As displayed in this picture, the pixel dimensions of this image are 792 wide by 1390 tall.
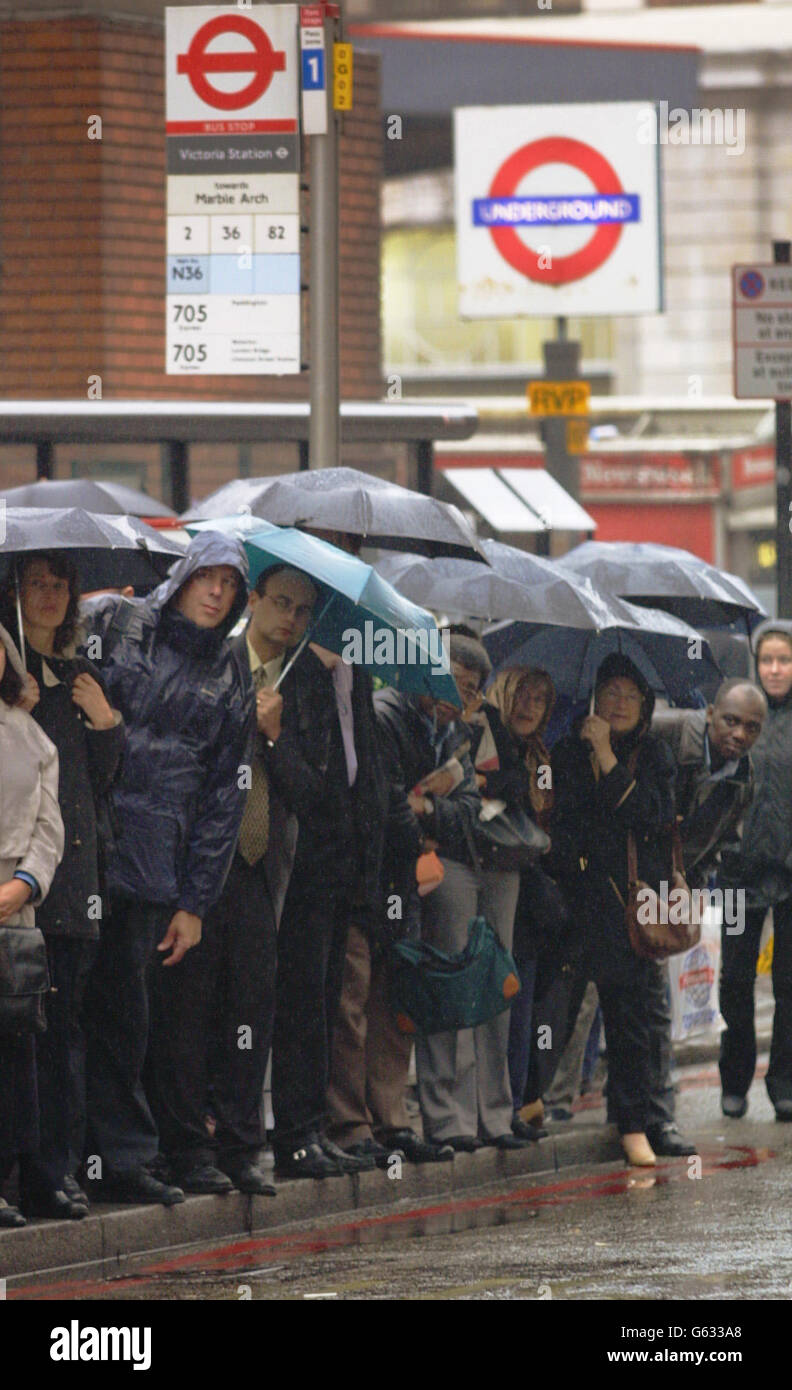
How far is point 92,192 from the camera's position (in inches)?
624

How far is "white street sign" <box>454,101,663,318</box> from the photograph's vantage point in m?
25.1

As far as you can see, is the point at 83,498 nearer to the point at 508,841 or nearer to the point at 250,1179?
the point at 508,841

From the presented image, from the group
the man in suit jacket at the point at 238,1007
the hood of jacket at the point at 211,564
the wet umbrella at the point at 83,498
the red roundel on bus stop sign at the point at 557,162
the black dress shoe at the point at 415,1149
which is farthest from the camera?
the red roundel on bus stop sign at the point at 557,162

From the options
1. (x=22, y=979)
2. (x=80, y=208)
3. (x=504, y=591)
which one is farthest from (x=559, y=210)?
(x=22, y=979)

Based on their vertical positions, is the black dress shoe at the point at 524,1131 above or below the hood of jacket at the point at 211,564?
below

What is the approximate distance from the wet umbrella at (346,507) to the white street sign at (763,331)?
5.10 meters

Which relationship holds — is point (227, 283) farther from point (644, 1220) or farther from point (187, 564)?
point (644, 1220)

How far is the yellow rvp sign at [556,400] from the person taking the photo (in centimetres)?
1798

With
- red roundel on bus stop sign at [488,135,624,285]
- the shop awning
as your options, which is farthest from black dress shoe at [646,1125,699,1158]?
red roundel on bus stop sign at [488,135,624,285]

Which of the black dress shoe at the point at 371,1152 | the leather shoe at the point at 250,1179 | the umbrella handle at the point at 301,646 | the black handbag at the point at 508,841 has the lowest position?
the black dress shoe at the point at 371,1152

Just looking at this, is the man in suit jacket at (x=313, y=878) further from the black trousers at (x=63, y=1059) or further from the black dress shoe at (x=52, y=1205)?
the black dress shoe at (x=52, y=1205)

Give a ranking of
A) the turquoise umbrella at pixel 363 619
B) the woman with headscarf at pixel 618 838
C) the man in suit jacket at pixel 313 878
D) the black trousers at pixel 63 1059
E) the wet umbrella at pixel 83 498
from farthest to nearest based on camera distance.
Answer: the wet umbrella at pixel 83 498, the woman with headscarf at pixel 618 838, the man in suit jacket at pixel 313 878, the turquoise umbrella at pixel 363 619, the black trousers at pixel 63 1059

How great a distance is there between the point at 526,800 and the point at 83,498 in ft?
9.87

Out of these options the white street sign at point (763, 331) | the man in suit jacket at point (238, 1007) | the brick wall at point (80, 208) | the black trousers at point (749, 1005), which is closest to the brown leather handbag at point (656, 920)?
the black trousers at point (749, 1005)
